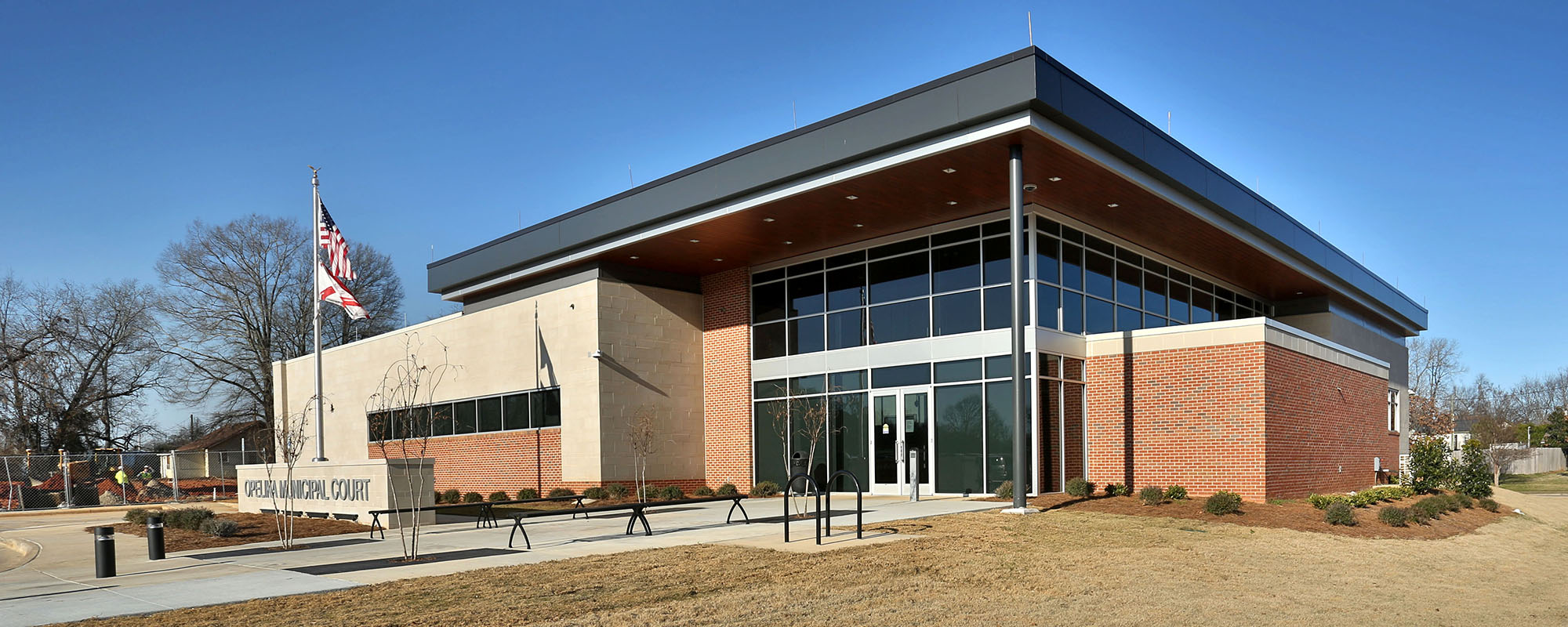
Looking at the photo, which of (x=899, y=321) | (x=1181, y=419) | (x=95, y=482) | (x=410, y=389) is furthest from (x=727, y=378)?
(x=95, y=482)

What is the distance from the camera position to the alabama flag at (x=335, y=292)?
2323 cm

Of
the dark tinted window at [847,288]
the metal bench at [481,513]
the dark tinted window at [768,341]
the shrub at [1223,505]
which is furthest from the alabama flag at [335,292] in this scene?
the shrub at [1223,505]

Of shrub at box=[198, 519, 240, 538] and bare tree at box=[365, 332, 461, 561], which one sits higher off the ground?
bare tree at box=[365, 332, 461, 561]

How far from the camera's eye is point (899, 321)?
2377cm

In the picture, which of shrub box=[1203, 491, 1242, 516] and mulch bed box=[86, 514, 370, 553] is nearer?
mulch bed box=[86, 514, 370, 553]

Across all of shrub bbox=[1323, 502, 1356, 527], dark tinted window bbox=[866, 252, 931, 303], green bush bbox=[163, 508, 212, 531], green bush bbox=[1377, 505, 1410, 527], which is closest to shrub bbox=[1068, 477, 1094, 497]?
shrub bbox=[1323, 502, 1356, 527]

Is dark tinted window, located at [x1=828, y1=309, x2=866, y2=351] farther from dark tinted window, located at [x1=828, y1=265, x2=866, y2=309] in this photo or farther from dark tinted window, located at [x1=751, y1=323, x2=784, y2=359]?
dark tinted window, located at [x1=751, y1=323, x2=784, y2=359]

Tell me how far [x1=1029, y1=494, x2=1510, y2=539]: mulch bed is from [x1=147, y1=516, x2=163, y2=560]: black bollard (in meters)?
13.6

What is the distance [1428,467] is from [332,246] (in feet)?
81.9

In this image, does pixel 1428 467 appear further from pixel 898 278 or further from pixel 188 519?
pixel 188 519

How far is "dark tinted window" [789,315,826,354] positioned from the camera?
25562 mm

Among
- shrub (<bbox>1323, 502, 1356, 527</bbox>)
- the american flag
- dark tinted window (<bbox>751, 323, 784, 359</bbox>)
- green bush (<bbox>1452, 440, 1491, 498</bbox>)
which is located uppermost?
the american flag

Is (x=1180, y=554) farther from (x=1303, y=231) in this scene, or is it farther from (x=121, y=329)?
(x=121, y=329)

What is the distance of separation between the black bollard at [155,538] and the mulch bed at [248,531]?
3.53ft
